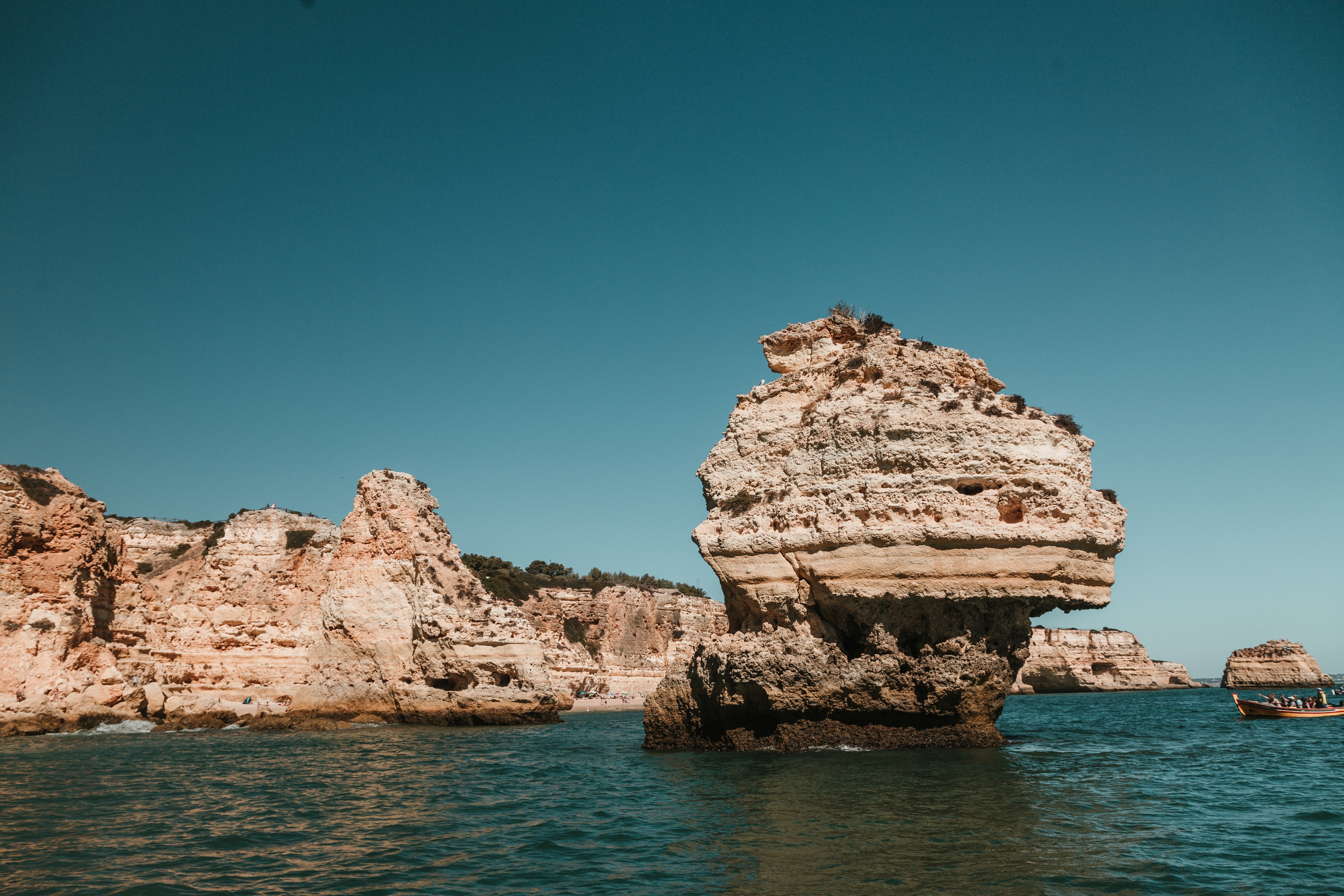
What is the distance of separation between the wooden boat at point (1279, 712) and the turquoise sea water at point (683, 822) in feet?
34.9

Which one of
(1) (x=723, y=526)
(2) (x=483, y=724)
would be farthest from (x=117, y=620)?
Answer: (1) (x=723, y=526)

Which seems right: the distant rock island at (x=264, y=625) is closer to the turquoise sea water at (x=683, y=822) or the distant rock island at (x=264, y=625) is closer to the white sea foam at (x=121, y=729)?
the white sea foam at (x=121, y=729)

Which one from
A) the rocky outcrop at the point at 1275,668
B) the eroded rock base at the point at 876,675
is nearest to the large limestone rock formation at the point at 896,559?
the eroded rock base at the point at 876,675

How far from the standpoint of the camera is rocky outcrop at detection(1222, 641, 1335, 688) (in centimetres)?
6394

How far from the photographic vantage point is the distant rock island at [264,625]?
22.5 meters

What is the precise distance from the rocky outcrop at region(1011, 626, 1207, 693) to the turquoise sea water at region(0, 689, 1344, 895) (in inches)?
2082

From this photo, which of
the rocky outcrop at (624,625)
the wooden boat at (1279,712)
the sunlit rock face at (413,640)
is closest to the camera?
the wooden boat at (1279,712)

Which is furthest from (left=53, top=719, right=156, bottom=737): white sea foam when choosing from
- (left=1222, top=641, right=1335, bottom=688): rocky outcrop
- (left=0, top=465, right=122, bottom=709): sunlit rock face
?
(left=1222, top=641, right=1335, bottom=688): rocky outcrop

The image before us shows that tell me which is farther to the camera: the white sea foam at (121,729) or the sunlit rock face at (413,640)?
the sunlit rock face at (413,640)

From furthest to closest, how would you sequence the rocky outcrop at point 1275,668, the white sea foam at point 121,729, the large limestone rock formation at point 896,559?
the rocky outcrop at point 1275,668 → the white sea foam at point 121,729 → the large limestone rock formation at point 896,559

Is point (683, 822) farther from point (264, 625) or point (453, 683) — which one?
point (264, 625)

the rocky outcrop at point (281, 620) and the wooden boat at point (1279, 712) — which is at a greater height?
the rocky outcrop at point (281, 620)

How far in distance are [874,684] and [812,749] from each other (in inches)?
67.6

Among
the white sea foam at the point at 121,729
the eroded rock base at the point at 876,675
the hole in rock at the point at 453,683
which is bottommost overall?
the white sea foam at the point at 121,729
